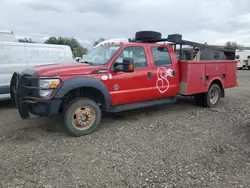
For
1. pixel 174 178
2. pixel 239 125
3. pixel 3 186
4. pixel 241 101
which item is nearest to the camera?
pixel 3 186

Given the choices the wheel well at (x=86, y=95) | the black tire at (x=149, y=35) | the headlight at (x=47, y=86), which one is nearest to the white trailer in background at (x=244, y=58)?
the black tire at (x=149, y=35)

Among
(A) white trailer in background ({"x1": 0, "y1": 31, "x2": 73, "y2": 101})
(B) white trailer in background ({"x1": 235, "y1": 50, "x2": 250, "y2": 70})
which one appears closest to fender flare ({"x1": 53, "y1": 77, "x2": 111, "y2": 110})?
(A) white trailer in background ({"x1": 0, "y1": 31, "x2": 73, "y2": 101})

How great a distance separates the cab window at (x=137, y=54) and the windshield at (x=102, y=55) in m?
0.22

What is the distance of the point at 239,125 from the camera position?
5227 mm

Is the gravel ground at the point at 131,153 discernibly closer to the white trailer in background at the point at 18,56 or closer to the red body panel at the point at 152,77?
the red body panel at the point at 152,77

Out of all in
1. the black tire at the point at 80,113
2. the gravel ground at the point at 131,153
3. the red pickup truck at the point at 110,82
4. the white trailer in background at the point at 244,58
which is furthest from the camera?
the white trailer in background at the point at 244,58

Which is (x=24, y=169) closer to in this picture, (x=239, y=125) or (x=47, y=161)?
(x=47, y=161)

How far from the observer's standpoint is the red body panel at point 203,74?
607 centimetres

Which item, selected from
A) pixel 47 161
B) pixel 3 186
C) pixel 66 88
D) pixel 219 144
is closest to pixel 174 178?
pixel 219 144

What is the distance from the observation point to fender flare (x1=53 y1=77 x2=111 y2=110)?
420 cm

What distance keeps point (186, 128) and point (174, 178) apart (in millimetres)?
2112

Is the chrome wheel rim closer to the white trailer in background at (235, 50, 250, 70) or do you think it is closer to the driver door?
the driver door

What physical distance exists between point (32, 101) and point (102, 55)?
1.84 meters

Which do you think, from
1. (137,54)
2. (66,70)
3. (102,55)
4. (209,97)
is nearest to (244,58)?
(209,97)
